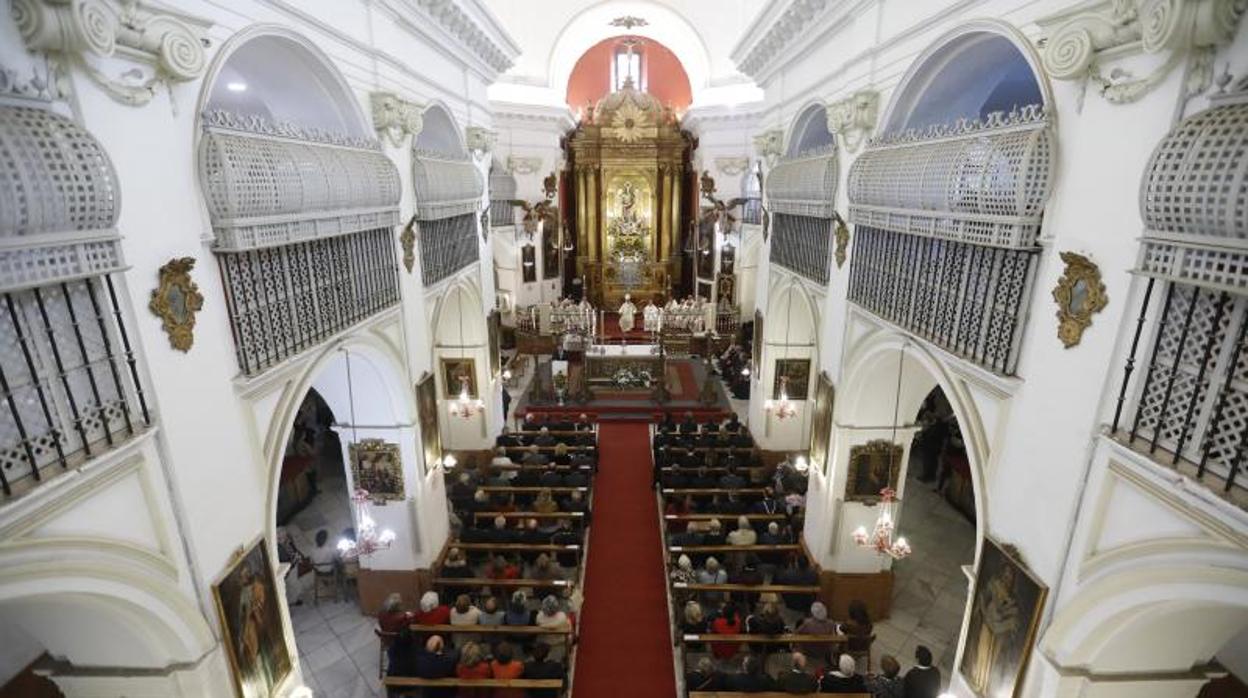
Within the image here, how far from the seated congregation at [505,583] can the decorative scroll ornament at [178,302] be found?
15.3 ft

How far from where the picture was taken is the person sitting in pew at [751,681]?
707cm

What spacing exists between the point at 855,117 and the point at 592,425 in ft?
29.3

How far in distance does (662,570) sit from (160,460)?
24.5 feet

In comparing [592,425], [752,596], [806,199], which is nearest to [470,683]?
[752,596]

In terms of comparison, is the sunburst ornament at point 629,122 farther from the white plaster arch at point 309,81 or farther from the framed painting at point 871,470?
the framed painting at point 871,470

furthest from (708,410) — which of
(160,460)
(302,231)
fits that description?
(160,460)

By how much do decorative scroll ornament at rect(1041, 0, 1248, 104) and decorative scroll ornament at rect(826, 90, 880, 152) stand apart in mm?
3079

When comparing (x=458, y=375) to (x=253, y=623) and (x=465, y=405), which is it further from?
(x=253, y=623)

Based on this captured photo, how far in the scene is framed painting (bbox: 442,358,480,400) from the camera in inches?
511

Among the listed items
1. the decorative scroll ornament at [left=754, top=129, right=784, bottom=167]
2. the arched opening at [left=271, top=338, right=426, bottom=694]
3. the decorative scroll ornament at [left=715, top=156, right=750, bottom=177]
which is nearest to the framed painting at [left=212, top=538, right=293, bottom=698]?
the arched opening at [left=271, top=338, right=426, bottom=694]

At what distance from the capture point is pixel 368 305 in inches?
303

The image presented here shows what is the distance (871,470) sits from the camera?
888 cm

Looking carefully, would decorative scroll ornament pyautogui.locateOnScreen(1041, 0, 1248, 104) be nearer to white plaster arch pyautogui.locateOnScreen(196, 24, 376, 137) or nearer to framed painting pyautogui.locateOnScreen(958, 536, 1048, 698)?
framed painting pyautogui.locateOnScreen(958, 536, 1048, 698)

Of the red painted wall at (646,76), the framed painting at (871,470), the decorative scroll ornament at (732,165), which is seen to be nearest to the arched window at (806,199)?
the framed painting at (871,470)
